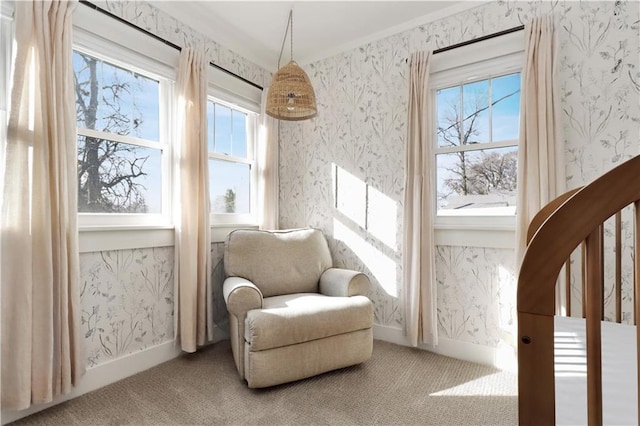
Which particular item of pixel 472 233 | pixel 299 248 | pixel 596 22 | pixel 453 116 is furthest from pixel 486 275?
pixel 596 22

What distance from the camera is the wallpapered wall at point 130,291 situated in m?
1.99

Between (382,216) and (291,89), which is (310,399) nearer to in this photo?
(382,216)

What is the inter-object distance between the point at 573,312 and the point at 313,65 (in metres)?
2.82

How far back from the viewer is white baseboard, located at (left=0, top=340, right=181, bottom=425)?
1713 millimetres

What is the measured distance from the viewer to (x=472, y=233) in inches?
94.0

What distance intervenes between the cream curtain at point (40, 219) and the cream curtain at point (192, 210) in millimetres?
637

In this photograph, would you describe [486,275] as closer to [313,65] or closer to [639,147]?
[639,147]

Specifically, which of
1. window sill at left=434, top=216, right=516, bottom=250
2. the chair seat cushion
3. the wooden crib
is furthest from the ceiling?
the wooden crib

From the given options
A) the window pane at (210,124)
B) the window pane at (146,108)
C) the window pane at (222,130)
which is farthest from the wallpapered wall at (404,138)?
the window pane at (146,108)

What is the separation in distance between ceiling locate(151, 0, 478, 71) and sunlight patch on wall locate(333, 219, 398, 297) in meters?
1.60

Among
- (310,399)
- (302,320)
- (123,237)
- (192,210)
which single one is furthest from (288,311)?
(123,237)

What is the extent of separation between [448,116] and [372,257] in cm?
127

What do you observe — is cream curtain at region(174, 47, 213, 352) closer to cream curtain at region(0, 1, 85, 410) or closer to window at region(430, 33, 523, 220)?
cream curtain at region(0, 1, 85, 410)

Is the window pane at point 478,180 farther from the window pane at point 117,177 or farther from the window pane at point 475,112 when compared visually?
the window pane at point 117,177
